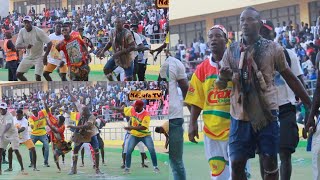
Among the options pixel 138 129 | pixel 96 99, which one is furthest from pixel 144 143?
pixel 96 99

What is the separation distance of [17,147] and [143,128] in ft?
4.65

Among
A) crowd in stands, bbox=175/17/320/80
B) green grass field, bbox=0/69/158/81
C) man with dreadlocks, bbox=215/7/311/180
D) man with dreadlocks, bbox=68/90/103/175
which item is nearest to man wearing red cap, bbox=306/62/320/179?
man with dreadlocks, bbox=215/7/311/180

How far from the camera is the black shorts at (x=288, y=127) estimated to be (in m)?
5.47

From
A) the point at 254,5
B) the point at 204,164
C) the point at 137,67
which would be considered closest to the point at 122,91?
the point at 137,67

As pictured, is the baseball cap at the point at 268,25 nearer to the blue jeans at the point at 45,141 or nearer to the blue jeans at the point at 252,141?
the blue jeans at the point at 252,141

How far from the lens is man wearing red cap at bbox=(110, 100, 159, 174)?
7.15 meters

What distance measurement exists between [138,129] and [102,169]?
586 mm

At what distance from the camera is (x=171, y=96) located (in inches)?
247

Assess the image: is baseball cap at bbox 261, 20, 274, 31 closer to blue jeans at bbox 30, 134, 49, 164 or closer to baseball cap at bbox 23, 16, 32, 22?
baseball cap at bbox 23, 16, 32, 22

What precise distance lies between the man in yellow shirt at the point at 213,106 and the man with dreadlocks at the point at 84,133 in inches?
76.2

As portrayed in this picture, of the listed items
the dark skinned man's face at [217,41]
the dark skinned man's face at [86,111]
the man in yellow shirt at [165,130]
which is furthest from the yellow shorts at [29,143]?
the dark skinned man's face at [217,41]

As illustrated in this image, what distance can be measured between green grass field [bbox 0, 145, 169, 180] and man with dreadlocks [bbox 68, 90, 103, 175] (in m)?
0.07

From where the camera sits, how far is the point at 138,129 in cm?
727

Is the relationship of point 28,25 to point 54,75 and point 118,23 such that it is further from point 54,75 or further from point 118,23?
point 118,23
